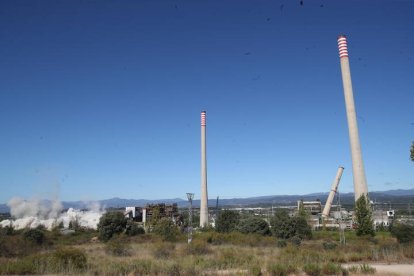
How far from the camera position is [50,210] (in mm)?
85062

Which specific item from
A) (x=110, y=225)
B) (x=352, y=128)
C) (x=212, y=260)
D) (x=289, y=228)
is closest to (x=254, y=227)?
(x=289, y=228)

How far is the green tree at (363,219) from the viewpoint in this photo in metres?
37.7

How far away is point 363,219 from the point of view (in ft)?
125

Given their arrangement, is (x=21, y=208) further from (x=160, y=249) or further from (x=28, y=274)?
(x=28, y=274)

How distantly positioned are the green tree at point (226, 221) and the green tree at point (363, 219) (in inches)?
499

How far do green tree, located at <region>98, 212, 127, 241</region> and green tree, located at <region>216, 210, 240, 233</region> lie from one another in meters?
10.7

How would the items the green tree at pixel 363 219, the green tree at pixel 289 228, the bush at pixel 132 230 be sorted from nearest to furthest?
the green tree at pixel 289 228 < the green tree at pixel 363 219 < the bush at pixel 132 230

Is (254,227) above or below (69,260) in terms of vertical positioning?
above

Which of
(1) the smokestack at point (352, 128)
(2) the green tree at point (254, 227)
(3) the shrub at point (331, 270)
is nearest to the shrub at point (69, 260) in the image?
(3) the shrub at point (331, 270)

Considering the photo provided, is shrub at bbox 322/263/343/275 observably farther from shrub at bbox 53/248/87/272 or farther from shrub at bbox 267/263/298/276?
shrub at bbox 53/248/87/272

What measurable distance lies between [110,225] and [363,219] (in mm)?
25721

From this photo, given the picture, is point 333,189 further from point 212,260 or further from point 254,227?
point 212,260

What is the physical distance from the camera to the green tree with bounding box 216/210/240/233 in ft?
144

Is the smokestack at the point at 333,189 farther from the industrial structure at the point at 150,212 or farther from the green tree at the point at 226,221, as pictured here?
the industrial structure at the point at 150,212
